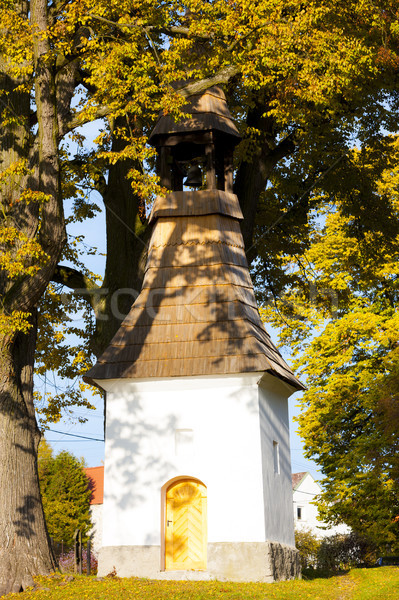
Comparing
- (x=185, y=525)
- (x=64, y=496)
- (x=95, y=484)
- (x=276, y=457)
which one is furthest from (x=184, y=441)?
(x=95, y=484)

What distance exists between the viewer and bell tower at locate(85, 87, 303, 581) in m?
13.9

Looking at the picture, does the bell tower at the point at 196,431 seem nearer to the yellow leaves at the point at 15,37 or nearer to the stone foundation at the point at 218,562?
the stone foundation at the point at 218,562

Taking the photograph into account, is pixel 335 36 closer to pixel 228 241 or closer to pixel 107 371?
pixel 228 241

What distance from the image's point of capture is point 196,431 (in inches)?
564

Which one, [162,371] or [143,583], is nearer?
[143,583]

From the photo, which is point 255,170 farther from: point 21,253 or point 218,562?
point 218,562

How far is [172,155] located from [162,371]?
585 centimetres

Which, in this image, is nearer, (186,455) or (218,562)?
(218,562)

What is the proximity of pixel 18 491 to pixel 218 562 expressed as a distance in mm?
3755

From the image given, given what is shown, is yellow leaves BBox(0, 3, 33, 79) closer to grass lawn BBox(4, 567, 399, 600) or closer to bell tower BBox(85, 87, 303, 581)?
bell tower BBox(85, 87, 303, 581)

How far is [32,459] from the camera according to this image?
13.8 metres

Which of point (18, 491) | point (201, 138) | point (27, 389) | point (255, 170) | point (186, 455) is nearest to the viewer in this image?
point (18, 491)

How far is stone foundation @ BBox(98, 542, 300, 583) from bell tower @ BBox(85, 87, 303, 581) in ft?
0.06

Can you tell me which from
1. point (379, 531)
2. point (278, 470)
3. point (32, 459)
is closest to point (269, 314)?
point (379, 531)
